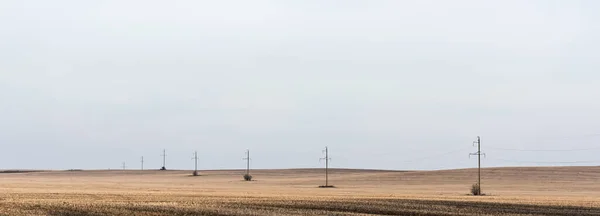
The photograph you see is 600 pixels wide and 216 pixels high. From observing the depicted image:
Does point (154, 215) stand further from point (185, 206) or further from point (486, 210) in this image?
point (486, 210)

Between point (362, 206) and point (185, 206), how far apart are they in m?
9.61

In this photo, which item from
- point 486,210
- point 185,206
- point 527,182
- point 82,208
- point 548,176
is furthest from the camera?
point 548,176

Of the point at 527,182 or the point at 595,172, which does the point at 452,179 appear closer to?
the point at 527,182

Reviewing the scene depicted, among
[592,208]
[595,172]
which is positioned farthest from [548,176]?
[592,208]

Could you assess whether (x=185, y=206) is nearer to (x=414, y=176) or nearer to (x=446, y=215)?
(x=446, y=215)

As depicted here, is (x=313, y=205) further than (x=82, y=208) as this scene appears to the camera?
Yes

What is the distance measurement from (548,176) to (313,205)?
99.4 meters

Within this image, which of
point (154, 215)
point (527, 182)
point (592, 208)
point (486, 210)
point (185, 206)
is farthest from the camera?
point (527, 182)

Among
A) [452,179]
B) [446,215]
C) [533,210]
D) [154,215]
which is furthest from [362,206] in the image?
[452,179]

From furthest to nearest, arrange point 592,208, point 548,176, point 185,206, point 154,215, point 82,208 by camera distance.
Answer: point 548,176 < point 592,208 < point 185,206 < point 82,208 < point 154,215

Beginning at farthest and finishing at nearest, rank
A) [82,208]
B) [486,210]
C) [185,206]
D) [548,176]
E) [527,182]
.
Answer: [548,176] → [527,182] → [486,210] → [185,206] → [82,208]

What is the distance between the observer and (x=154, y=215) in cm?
3419

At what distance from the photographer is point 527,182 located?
402ft

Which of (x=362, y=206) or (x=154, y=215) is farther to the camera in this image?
(x=362, y=206)
